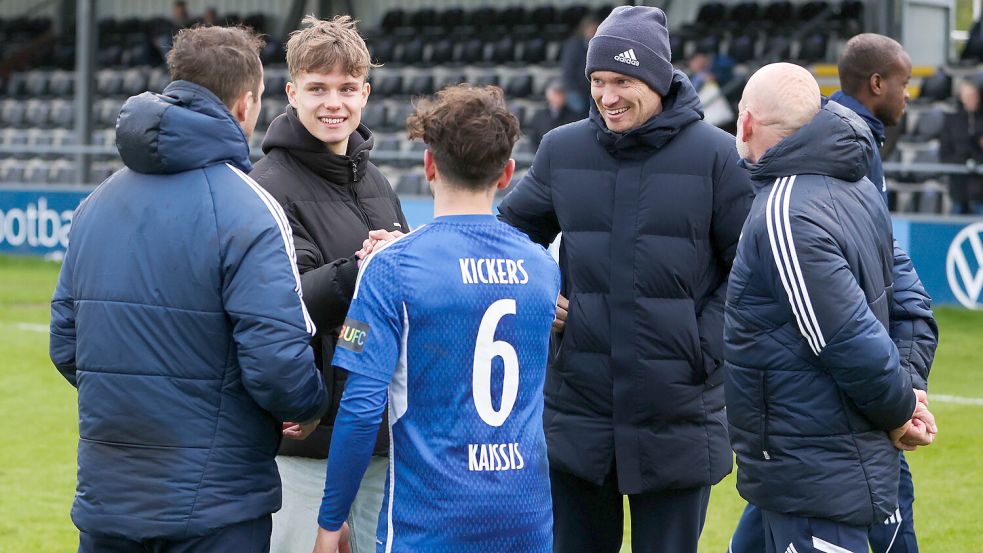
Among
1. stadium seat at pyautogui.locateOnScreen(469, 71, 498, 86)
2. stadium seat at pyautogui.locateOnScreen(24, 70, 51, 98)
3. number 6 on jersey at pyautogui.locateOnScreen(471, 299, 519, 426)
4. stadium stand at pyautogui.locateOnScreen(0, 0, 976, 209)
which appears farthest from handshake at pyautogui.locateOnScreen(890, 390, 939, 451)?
stadium seat at pyautogui.locateOnScreen(24, 70, 51, 98)

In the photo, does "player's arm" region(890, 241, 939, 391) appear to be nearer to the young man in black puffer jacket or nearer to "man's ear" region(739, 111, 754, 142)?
"man's ear" region(739, 111, 754, 142)

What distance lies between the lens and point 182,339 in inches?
118

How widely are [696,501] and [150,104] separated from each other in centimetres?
183

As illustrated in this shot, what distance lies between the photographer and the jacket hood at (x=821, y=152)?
11.0ft

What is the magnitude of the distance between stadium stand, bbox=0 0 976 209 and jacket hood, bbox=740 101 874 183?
1027 cm

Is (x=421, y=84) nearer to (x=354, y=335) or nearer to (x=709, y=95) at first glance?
(x=709, y=95)

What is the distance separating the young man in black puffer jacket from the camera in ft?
11.7

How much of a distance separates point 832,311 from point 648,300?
2.10 ft

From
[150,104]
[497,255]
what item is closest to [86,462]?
[150,104]

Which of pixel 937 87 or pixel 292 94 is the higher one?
pixel 292 94

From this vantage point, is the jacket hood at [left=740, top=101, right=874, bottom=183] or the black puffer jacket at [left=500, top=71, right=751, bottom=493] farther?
the black puffer jacket at [left=500, top=71, right=751, bottom=493]

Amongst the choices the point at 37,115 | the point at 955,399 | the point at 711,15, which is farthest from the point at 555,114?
the point at 37,115

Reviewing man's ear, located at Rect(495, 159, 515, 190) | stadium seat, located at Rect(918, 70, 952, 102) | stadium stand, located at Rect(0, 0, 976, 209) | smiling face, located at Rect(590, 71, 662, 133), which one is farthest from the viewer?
stadium stand, located at Rect(0, 0, 976, 209)

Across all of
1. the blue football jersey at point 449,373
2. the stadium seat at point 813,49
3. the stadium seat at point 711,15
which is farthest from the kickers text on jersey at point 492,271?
the stadium seat at point 711,15
